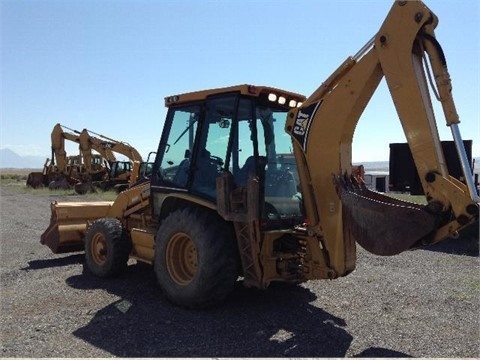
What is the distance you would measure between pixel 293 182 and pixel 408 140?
164 cm

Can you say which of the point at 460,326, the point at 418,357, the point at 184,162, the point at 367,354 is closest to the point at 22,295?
the point at 184,162

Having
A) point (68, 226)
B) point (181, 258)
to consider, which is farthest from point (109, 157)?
point (181, 258)

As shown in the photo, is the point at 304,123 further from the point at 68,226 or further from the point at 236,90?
the point at 68,226

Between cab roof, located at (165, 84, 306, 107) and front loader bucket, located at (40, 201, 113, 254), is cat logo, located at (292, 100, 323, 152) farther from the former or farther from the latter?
front loader bucket, located at (40, 201, 113, 254)

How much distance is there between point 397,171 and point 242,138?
8329 millimetres

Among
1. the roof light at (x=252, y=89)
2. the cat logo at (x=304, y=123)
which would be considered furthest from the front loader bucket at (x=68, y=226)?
the cat logo at (x=304, y=123)

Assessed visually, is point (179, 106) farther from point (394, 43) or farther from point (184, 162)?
point (394, 43)

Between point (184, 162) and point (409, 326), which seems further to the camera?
point (184, 162)

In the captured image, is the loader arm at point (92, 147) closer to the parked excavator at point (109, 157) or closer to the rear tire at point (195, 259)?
the parked excavator at point (109, 157)

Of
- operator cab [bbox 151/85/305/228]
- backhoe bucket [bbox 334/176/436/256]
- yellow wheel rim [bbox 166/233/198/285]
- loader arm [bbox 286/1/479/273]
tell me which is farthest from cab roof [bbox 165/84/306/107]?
yellow wheel rim [bbox 166/233/198/285]

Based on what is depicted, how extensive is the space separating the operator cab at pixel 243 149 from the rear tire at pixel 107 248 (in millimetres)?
1266

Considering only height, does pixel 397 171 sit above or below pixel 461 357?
above

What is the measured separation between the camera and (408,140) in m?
4.48

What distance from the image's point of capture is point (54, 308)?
5750 millimetres
